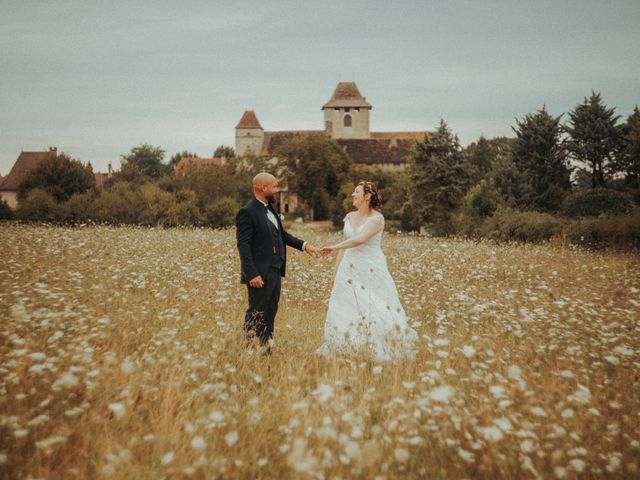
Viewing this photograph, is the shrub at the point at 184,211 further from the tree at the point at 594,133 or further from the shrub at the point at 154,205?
the tree at the point at 594,133

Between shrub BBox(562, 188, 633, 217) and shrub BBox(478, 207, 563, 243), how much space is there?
3778 millimetres

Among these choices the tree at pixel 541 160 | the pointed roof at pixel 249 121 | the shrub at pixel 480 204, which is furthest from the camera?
the pointed roof at pixel 249 121

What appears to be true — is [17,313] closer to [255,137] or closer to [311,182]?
[311,182]

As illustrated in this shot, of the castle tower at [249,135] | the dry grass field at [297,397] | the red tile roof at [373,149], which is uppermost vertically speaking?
the castle tower at [249,135]

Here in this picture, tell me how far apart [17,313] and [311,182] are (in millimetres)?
53721

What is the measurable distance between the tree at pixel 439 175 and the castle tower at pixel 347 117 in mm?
60719

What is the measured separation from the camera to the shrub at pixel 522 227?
61.0ft


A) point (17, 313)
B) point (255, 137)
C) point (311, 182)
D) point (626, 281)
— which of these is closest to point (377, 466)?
point (17, 313)

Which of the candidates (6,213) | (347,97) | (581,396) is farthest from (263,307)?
(347,97)

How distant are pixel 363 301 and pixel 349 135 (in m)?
88.5

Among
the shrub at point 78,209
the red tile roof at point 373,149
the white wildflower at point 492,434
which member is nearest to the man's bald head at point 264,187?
the white wildflower at point 492,434

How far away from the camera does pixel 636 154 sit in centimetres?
2598

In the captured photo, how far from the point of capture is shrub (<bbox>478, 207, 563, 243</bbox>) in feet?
61.0

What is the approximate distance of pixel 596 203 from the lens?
77.0 ft
